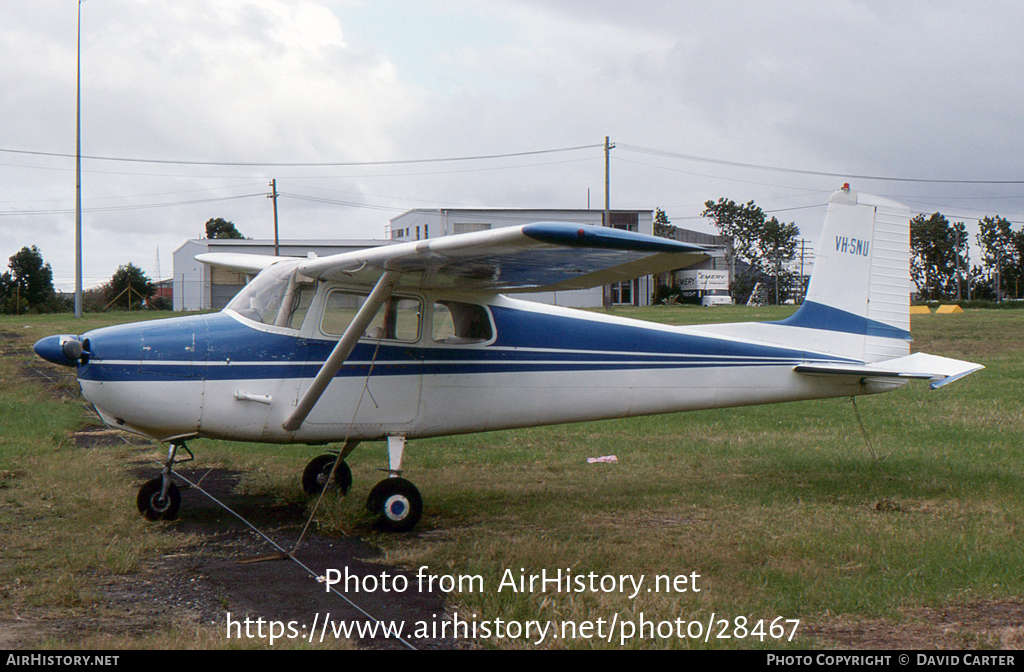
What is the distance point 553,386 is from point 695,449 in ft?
11.6

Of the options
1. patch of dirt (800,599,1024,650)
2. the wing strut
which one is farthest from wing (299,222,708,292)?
patch of dirt (800,599,1024,650)

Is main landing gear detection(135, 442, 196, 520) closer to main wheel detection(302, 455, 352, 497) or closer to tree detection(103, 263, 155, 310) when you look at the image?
main wheel detection(302, 455, 352, 497)

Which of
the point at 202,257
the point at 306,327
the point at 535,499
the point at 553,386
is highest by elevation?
the point at 202,257

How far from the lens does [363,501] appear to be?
7797 millimetres

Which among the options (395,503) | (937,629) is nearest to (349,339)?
(395,503)

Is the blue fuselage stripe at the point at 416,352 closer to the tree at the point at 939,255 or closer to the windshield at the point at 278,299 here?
the windshield at the point at 278,299

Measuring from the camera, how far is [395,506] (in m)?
7.20

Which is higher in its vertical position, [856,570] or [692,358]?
[692,358]

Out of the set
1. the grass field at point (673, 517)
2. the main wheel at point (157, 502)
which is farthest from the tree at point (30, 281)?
the main wheel at point (157, 502)

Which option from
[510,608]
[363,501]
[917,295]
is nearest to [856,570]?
[510,608]

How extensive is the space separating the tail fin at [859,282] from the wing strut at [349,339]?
465 centimetres

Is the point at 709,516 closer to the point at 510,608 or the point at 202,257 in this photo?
the point at 510,608

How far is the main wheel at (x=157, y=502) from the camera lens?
7.36 m

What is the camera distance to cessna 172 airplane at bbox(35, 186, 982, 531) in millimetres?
6742
